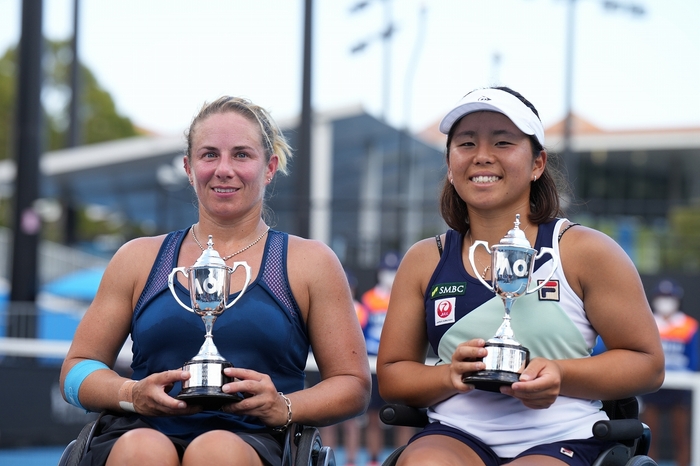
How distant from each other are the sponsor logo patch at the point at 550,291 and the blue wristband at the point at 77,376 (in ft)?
4.88

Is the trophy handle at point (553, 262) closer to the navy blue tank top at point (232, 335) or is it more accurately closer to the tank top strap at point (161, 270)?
the navy blue tank top at point (232, 335)

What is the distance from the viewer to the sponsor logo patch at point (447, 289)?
3.02 meters

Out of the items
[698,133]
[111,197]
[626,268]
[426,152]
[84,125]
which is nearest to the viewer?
[626,268]

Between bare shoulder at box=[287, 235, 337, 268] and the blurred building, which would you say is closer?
bare shoulder at box=[287, 235, 337, 268]

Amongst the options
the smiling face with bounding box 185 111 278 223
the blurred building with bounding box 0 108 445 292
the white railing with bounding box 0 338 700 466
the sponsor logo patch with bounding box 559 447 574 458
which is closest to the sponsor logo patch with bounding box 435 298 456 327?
the sponsor logo patch with bounding box 559 447 574 458

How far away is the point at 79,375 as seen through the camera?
123 inches

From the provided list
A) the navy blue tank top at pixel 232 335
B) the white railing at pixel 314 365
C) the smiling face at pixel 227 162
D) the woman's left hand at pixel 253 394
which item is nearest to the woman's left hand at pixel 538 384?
the woman's left hand at pixel 253 394

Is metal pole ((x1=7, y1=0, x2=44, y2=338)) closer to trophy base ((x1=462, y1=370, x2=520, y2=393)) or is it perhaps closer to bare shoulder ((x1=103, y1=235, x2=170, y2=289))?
bare shoulder ((x1=103, y1=235, x2=170, y2=289))

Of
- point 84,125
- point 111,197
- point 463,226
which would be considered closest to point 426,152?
point 111,197

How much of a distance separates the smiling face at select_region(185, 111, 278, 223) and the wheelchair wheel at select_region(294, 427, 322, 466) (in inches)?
32.3

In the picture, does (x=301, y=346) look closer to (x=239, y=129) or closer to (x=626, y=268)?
(x=239, y=129)

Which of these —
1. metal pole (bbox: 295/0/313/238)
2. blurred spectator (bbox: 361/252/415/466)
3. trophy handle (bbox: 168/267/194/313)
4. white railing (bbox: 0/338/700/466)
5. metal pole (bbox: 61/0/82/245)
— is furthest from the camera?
metal pole (bbox: 61/0/82/245)

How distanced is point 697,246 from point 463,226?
1353 cm

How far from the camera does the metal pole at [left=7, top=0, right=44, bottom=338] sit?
12062 mm
